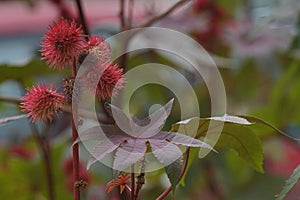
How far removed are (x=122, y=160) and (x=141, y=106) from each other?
22.2 inches

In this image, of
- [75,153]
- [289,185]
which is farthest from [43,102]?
[289,185]

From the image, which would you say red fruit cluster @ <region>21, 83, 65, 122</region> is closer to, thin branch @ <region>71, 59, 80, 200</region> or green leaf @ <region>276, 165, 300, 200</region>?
thin branch @ <region>71, 59, 80, 200</region>

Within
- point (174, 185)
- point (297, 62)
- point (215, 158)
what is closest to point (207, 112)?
point (215, 158)

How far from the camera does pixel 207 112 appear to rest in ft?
2.64

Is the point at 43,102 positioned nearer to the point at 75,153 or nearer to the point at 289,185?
the point at 75,153

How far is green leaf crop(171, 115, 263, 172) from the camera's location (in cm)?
32

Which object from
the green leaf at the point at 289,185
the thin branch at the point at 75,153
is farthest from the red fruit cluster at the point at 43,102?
the green leaf at the point at 289,185

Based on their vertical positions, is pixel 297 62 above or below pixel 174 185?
below

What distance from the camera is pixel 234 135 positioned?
1.12ft

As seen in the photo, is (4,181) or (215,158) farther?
(215,158)

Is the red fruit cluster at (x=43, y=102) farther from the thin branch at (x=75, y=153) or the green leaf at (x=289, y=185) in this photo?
the green leaf at (x=289, y=185)

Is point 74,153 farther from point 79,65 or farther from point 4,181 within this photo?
point 4,181

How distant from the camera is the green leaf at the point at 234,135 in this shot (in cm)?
32

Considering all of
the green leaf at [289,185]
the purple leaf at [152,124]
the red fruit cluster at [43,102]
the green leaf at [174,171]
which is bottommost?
the green leaf at [289,185]
